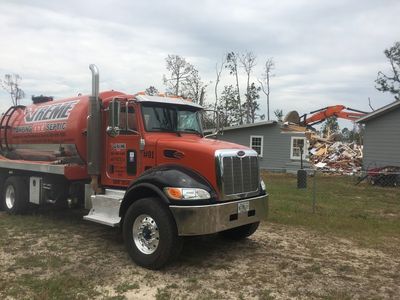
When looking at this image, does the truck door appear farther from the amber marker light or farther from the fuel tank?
the amber marker light

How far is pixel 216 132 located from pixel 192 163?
7.73 ft

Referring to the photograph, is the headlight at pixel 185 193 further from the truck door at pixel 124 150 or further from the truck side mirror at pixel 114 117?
the truck side mirror at pixel 114 117

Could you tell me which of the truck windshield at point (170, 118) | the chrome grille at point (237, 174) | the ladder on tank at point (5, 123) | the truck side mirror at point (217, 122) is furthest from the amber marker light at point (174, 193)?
the ladder on tank at point (5, 123)

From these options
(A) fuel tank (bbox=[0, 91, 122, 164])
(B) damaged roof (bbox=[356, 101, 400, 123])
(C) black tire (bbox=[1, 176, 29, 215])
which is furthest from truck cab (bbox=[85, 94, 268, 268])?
(B) damaged roof (bbox=[356, 101, 400, 123])

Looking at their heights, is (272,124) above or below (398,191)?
above

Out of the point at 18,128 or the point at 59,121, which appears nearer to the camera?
the point at 59,121

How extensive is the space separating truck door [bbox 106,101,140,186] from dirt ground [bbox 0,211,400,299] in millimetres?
1220

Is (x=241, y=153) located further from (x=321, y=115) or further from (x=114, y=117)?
(x=321, y=115)

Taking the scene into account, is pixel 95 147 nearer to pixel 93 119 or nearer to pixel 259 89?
pixel 93 119

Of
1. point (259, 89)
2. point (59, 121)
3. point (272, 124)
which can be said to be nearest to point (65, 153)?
point (59, 121)

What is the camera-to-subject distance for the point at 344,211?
11.9 meters

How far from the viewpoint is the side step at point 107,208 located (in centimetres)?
732

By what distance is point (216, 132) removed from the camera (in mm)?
8875

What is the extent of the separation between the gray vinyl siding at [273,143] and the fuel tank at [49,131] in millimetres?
19055
